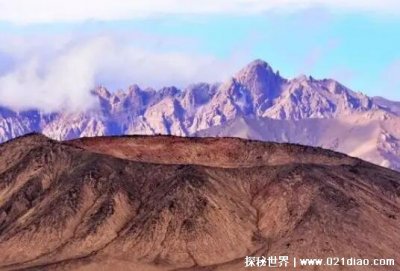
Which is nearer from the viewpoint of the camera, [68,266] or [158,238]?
[68,266]

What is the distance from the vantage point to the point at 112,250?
19600 centimetres

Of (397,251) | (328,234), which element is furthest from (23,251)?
(397,251)

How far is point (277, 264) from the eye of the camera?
189m

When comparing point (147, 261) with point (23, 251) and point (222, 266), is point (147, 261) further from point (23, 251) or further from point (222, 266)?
point (23, 251)

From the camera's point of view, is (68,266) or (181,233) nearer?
(68,266)

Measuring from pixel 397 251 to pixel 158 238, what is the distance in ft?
163

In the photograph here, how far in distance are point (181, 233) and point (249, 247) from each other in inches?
570

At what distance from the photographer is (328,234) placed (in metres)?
198

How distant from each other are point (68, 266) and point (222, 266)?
1193 inches

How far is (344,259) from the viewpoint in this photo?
624 feet

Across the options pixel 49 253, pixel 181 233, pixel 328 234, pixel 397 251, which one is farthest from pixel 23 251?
pixel 397 251

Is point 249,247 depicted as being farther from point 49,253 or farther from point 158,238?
point 49,253

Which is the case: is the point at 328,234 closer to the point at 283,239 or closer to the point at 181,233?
the point at 283,239

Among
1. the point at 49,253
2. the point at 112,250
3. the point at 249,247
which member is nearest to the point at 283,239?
the point at 249,247
